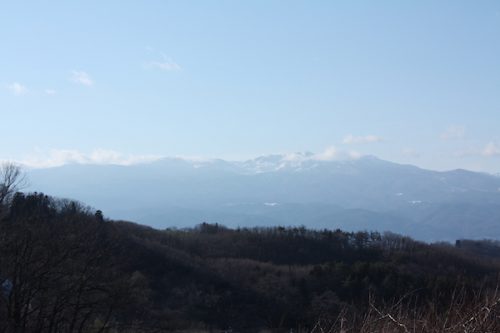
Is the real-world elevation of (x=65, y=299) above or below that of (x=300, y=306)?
above

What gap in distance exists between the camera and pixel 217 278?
164 feet

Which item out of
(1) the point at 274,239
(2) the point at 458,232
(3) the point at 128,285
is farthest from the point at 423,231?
(3) the point at 128,285

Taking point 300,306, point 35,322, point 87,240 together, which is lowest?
point 300,306

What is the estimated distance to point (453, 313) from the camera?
3.87 meters

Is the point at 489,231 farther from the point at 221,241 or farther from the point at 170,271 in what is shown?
the point at 170,271

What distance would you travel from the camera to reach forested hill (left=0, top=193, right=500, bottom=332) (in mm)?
5003

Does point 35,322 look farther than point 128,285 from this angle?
No

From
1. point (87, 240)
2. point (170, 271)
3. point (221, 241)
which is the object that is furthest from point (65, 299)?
point (221, 241)

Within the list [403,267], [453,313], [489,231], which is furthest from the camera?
[489,231]

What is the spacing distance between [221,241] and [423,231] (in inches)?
5263

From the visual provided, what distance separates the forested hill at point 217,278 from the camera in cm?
500

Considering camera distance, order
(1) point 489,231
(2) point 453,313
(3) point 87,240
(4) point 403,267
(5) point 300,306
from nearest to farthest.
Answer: (2) point 453,313, (3) point 87,240, (5) point 300,306, (4) point 403,267, (1) point 489,231

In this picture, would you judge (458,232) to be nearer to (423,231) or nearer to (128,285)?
(423,231)

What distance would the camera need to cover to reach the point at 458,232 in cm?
18388
